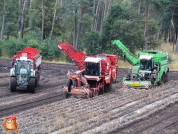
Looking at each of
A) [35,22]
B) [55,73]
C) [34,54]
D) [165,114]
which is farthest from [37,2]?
[165,114]

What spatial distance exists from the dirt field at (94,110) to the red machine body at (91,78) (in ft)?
1.89

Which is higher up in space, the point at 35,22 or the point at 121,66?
the point at 35,22

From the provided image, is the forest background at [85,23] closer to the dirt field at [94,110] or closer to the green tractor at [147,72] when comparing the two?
the green tractor at [147,72]

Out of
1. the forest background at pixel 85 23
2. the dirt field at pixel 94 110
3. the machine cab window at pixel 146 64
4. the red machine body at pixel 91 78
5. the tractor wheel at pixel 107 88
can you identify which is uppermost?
the forest background at pixel 85 23

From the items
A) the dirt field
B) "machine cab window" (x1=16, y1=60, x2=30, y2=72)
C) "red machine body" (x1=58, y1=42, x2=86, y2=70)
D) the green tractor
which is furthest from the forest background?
"machine cab window" (x1=16, y1=60, x2=30, y2=72)

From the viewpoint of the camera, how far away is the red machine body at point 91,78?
28.5 meters

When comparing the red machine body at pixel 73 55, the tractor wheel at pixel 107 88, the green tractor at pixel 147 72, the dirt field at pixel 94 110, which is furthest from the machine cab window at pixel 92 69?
the green tractor at pixel 147 72

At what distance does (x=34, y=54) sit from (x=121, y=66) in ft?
57.1

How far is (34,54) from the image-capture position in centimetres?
3431

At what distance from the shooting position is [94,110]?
24.8m

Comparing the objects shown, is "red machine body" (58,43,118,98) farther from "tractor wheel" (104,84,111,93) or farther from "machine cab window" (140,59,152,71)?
"machine cab window" (140,59,152,71)

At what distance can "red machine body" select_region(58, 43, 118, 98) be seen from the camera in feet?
93.5

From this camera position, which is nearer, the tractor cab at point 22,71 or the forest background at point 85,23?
the tractor cab at point 22,71

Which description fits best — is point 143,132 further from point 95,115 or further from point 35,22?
point 35,22
